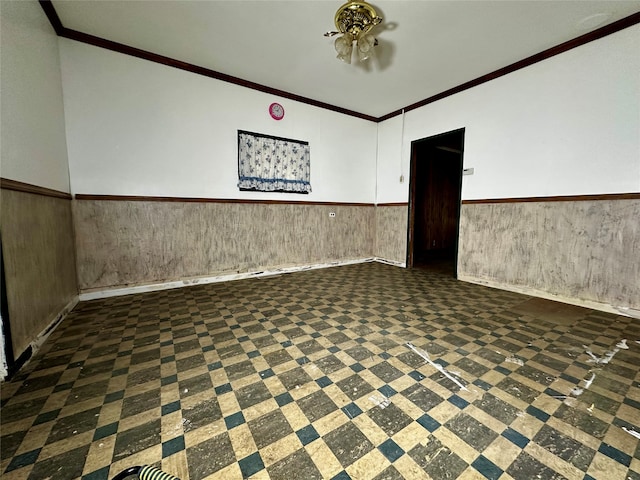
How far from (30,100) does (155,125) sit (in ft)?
4.02

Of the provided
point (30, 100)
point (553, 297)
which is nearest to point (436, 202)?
point (553, 297)

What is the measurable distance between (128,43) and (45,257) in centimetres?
256

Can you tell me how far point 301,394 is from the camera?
51.9 inches

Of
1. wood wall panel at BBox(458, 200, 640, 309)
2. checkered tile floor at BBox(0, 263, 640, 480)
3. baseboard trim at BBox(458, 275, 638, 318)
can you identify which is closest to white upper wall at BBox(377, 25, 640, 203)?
wood wall panel at BBox(458, 200, 640, 309)

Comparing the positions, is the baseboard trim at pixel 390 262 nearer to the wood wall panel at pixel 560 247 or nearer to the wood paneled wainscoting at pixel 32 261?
the wood wall panel at pixel 560 247

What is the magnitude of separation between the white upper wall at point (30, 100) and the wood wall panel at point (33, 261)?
196 mm

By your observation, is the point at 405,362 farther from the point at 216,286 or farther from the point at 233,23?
the point at 233,23

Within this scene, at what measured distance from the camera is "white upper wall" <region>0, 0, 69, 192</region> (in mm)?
1648

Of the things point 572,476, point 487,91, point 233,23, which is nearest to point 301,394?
point 572,476

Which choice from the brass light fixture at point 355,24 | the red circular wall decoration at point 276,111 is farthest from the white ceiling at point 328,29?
the red circular wall decoration at point 276,111

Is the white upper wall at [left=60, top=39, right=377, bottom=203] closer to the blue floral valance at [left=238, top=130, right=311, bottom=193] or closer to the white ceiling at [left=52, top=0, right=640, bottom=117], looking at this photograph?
the blue floral valance at [left=238, top=130, right=311, bottom=193]

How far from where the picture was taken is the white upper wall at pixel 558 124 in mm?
2479

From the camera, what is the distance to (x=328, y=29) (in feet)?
8.67

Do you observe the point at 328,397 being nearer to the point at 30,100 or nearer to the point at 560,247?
the point at 30,100
